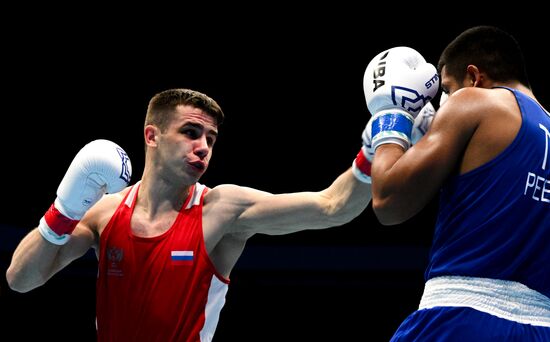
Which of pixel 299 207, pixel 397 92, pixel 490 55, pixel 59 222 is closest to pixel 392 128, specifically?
pixel 397 92

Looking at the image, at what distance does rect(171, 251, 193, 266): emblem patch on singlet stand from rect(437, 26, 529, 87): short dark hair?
1.71 metres

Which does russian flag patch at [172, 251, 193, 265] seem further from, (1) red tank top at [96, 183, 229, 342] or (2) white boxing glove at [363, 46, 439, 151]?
(2) white boxing glove at [363, 46, 439, 151]

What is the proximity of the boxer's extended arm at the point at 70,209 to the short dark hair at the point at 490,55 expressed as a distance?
→ 1731 mm

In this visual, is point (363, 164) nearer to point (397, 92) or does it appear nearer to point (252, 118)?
point (397, 92)

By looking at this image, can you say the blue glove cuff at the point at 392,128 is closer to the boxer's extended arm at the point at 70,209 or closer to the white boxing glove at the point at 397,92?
the white boxing glove at the point at 397,92

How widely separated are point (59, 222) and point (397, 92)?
1807 millimetres

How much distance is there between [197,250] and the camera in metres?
3.69

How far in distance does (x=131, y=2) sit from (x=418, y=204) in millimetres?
5226

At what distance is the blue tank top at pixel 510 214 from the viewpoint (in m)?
2.20

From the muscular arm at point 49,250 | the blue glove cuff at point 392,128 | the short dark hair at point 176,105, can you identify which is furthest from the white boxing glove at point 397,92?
the muscular arm at point 49,250

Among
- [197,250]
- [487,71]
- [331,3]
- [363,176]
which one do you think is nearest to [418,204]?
[487,71]

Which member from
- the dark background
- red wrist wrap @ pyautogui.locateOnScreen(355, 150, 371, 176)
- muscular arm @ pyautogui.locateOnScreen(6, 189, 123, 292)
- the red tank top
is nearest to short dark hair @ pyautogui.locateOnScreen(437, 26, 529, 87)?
red wrist wrap @ pyautogui.locateOnScreen(355, 150, 371, 176)

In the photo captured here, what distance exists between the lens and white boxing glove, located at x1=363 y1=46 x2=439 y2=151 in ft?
8.05

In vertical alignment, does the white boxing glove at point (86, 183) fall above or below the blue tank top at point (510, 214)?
below
